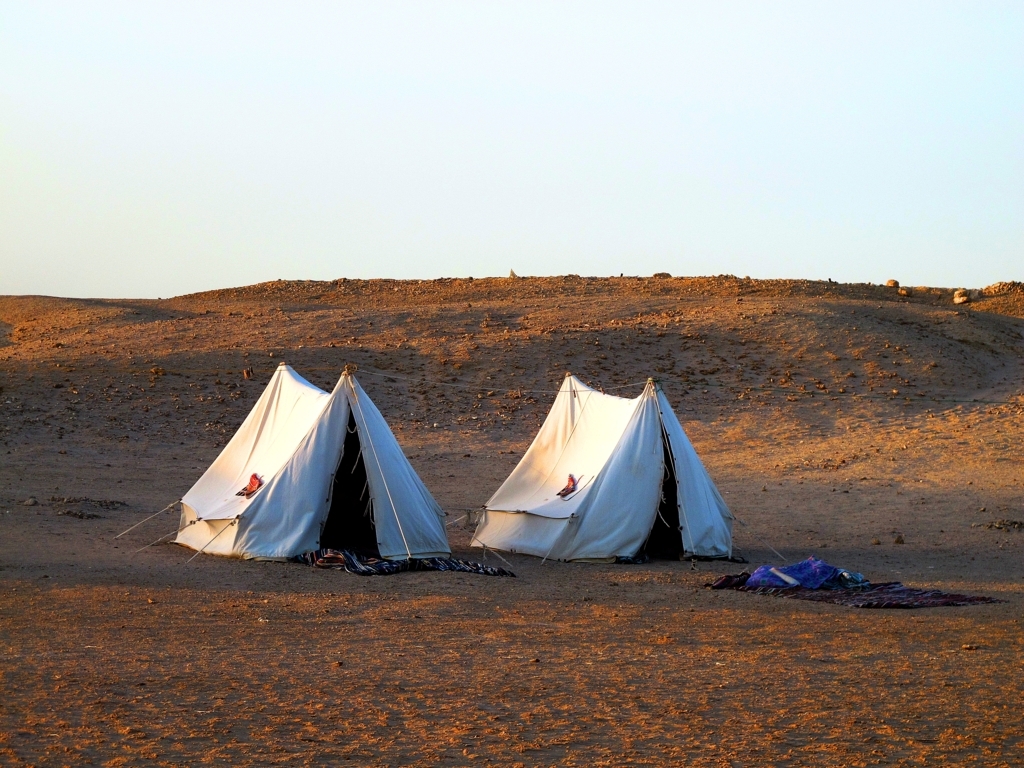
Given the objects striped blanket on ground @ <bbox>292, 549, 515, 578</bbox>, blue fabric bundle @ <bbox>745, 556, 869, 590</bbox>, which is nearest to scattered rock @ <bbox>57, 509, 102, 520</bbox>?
striped blanket on ground @ <bbox>292, 549, 515, 578</bbox>

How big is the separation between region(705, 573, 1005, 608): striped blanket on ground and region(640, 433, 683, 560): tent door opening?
2.12 meters

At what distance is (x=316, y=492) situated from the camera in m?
13.3

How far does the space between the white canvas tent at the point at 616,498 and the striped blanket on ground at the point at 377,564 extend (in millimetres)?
1259

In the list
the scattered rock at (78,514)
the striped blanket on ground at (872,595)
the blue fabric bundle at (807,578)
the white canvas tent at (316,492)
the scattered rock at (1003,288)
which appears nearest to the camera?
the striped blanket on ground at (872,595)

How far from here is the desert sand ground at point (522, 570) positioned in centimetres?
673

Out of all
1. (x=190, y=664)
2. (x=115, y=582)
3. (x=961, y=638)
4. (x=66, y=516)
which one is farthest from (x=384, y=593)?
(x=66, y=516)

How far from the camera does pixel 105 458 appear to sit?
21.0m

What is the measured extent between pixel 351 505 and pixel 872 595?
6268 mm

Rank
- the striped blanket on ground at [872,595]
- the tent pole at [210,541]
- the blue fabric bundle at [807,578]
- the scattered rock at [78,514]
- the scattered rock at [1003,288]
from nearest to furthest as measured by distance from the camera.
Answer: the striped blanket on ground at [872,595] → the blue fabric bundle at [807,578] → the tent pole at [210,541] → the scattered rock at [78,514] → the scattered rock at [1003,288]

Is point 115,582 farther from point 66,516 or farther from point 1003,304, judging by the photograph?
point 1003,304

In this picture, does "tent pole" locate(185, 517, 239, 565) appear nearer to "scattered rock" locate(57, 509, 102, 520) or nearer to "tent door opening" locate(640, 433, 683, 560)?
"scattered rock" locate(57, 509, 102, 520)

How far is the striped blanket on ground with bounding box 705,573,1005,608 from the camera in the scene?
1116cm

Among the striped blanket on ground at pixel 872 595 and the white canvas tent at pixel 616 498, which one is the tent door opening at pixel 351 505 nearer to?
the white canvas tent at pixel 616 498

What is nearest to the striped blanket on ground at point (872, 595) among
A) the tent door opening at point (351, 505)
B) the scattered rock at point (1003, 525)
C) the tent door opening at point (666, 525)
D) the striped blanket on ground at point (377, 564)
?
the tent door opening at point (666, 525)
